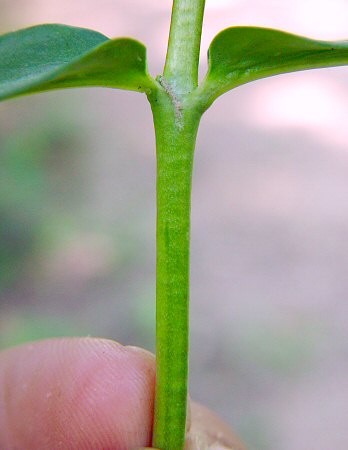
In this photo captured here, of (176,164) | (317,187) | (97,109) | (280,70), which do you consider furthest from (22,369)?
(97,109)

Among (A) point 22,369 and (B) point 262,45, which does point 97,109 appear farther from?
(B) point 262,45

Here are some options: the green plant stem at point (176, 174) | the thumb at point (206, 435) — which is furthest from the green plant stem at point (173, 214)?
the thumb at point (206, 435)

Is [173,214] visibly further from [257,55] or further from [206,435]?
Result: [206,435]

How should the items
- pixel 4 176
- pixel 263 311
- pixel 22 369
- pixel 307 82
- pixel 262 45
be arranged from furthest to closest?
pixel 307 82, pixel 4 176, pixel 263 311, pixel 22 369, pixel 262 45

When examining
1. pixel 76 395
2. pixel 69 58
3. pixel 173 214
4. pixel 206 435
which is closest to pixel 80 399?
pixel 76 395

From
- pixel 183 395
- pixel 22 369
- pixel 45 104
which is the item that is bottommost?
pixel 22 369

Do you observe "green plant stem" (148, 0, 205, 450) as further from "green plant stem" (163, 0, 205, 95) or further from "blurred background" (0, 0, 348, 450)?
"blurred background" (0, 0, 348, 450)

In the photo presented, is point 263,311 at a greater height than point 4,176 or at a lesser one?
lesser
